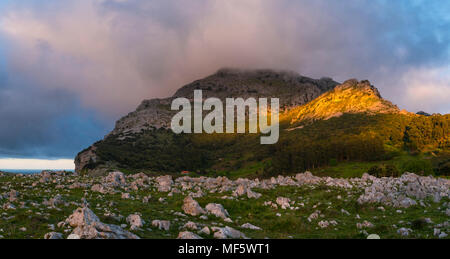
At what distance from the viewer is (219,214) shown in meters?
21.0

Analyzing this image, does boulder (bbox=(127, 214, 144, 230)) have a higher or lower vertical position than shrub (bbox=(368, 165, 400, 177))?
higher

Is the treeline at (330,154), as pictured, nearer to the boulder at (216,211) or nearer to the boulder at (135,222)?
the boulder at (216,211)

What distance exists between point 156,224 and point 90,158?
17140 cm

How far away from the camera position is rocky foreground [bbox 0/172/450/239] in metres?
13.9

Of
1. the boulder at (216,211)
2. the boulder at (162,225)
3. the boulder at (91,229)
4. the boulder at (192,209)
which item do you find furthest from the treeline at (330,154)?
the boulder at (91,229)

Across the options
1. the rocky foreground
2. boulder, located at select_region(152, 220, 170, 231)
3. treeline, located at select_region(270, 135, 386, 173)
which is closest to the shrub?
treeline, located at select_region(270, 135, 386, 173)

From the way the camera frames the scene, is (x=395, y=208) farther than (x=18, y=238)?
Yes

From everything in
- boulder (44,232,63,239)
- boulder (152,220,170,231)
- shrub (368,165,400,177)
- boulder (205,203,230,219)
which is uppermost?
boulder (44,232,63,239)

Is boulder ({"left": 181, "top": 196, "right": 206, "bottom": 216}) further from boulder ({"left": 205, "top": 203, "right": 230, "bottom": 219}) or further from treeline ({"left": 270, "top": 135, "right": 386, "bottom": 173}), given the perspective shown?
treeline ({"left": 270, "top": 135, "right": 386, "bottom": 173})

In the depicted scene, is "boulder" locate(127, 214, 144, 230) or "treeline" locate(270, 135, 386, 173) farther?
"treeline" locate(270, 135, 386, 173)

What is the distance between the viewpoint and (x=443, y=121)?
162000 millimetres
